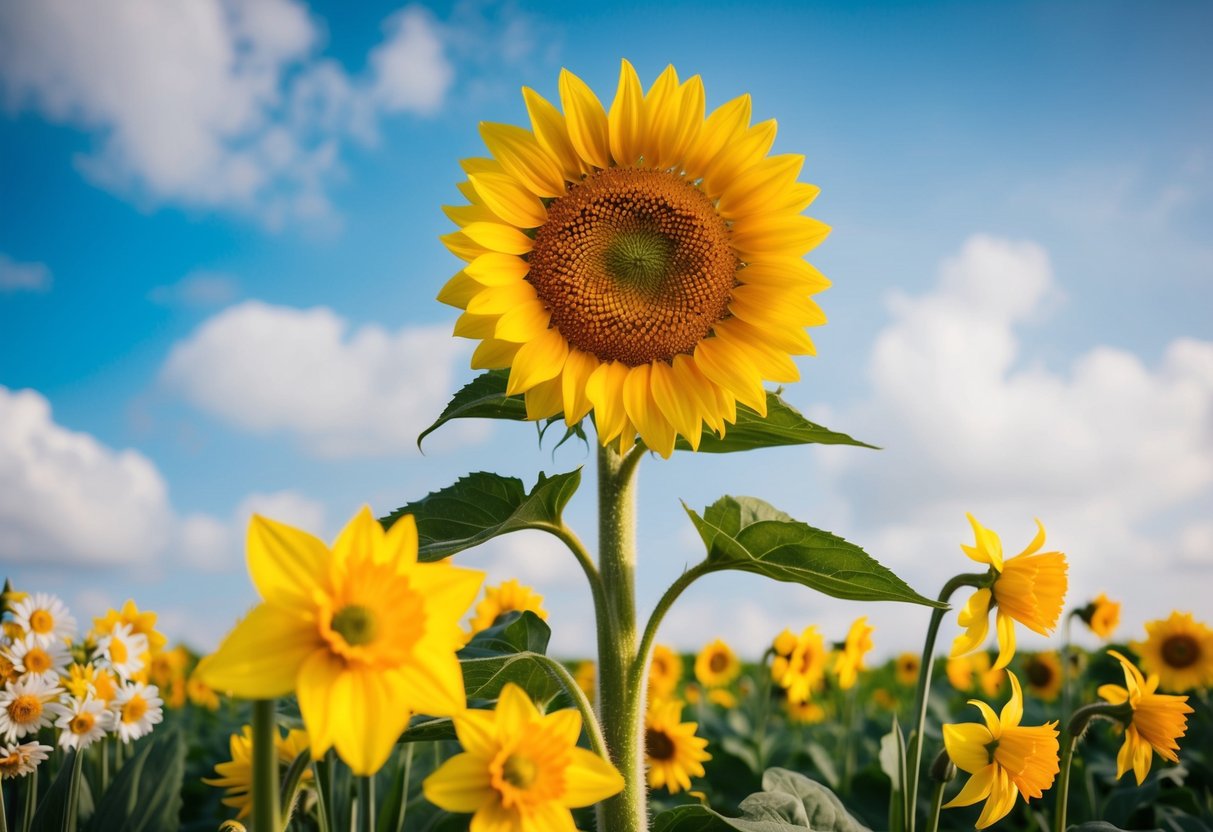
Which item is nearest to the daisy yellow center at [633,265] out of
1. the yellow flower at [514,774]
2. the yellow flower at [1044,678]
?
the yellow flower at [514,774]

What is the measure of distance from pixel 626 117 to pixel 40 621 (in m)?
2.16

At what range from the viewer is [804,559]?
6.22 ft

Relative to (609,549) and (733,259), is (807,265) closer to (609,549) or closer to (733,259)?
(733,259)

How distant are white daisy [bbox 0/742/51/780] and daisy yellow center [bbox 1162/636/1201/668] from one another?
514cm

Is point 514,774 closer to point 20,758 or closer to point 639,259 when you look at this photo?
point 639,259

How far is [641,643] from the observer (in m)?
2.01

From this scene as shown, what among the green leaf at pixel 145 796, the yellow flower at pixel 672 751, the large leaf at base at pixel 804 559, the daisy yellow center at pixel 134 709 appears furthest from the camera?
the yellow flower at pixel 672 751

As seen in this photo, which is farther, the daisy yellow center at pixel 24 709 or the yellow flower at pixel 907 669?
the yellow flower at pixel 907 669

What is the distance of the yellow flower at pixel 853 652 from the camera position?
4.57 m

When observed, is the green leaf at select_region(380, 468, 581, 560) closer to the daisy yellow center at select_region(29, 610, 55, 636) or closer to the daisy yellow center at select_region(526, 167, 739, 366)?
the daisy yellow center at select_region(526, 167, 739, 366)

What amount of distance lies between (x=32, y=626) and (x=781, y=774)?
211cm

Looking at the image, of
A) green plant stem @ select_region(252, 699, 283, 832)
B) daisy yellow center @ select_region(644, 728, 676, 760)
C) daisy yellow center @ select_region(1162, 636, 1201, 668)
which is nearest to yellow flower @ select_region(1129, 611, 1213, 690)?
daisy yellow center @ select_region(1162, 636, 1201, 668)

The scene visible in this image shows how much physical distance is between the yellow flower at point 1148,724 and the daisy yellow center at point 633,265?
1.27m

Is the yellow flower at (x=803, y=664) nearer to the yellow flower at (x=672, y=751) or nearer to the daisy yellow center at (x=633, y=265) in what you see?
the yellow flower at (x=672, y=751)
